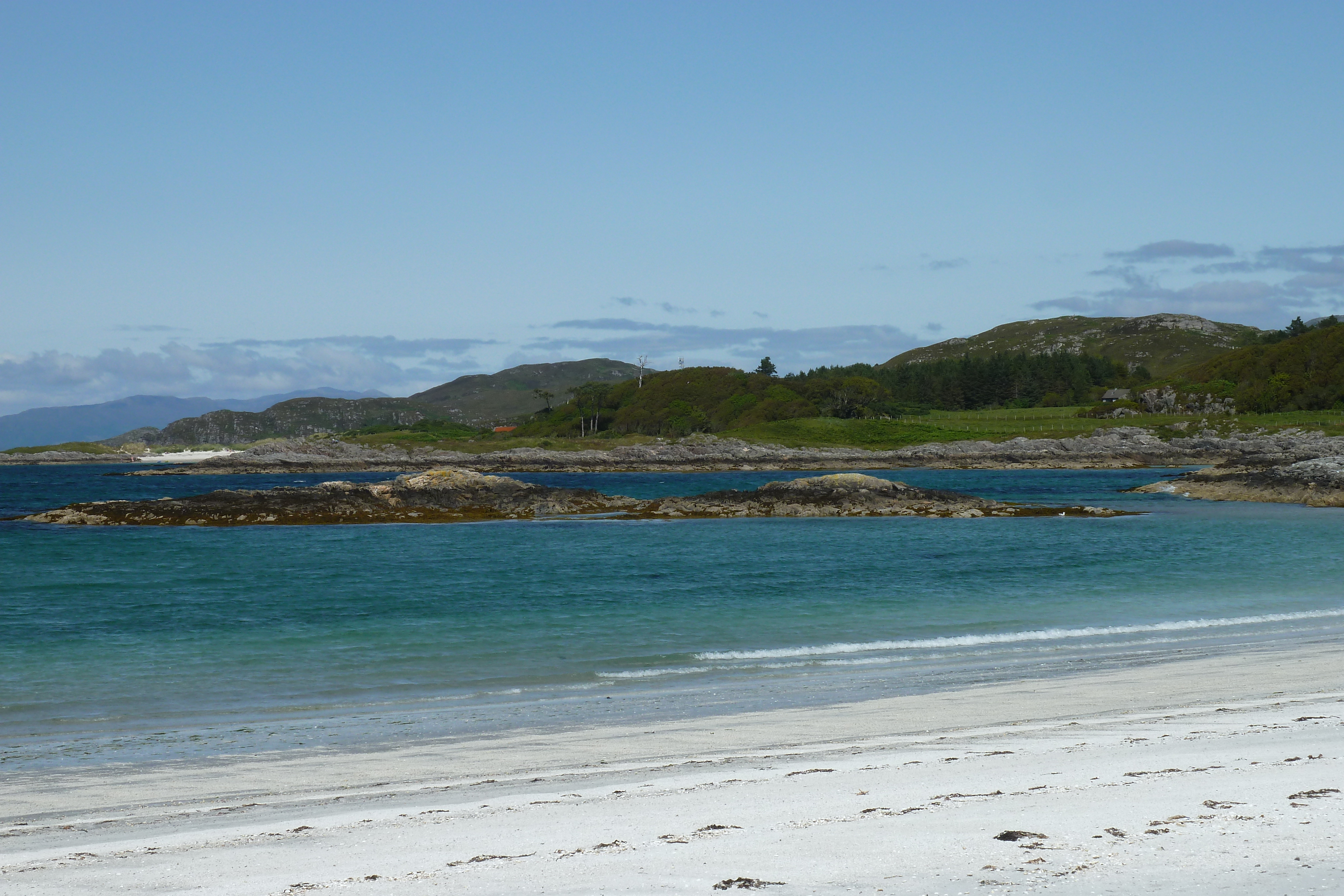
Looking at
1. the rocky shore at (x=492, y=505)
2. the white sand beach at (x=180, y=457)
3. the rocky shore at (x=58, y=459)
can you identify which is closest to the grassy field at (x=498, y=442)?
the white sand beach at (x=180, y=457)

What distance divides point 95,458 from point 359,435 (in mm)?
41970

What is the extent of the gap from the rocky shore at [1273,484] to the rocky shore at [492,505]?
1088 cm

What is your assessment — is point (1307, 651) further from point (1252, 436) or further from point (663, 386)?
point (663, 386)

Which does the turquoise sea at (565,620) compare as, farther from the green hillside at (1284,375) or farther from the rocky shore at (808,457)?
the green hillside at (1284,375)

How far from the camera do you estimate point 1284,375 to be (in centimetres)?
13838

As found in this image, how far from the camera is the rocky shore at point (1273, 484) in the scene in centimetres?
5103

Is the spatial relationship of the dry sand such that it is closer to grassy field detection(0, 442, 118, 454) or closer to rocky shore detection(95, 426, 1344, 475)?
rocky shore detection(95, 426, 1344, 475)

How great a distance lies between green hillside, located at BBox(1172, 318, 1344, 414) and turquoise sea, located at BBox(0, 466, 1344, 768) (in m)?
106

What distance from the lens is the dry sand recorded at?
18.5ft

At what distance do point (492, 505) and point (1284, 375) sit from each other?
130 m

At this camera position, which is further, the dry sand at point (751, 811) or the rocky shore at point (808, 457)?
the rocky shore at point (808, 457)

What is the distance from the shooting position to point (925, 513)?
48.3m

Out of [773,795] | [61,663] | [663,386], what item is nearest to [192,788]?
[773,795]

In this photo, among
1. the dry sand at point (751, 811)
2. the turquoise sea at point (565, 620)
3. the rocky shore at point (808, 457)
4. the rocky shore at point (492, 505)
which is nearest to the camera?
the dry sand at point (751, 811)
